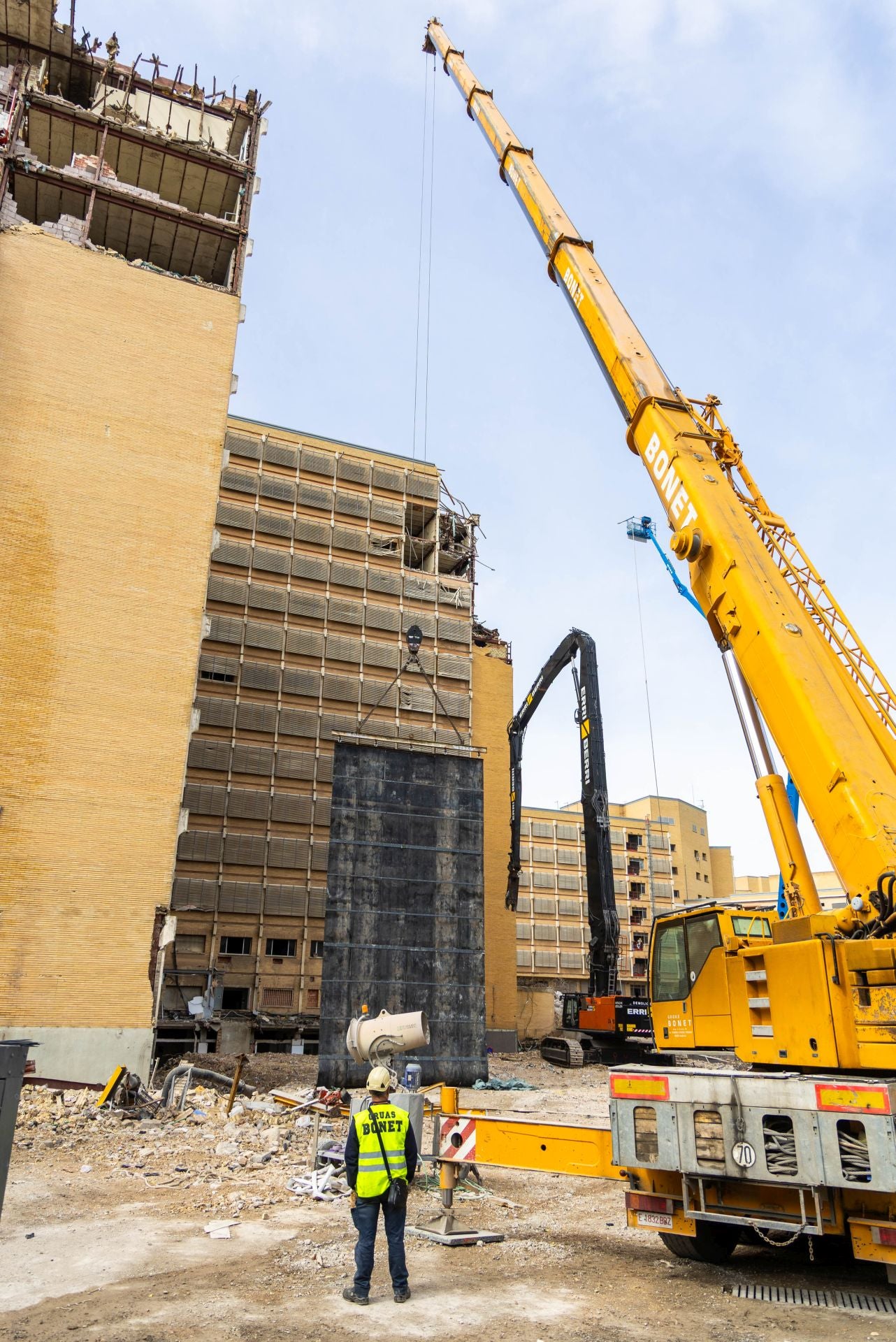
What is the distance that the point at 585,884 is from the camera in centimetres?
6397

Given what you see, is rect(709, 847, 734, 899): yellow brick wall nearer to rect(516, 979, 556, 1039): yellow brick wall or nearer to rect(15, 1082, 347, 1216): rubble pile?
rect(516, 979, 556, 1039): yellow brick wall

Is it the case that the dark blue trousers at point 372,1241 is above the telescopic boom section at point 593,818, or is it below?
below

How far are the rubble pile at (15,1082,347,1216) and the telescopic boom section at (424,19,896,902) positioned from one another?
22.5ft

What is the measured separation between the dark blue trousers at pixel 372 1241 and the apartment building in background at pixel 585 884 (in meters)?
41.6

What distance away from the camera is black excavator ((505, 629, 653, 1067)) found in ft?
77.7

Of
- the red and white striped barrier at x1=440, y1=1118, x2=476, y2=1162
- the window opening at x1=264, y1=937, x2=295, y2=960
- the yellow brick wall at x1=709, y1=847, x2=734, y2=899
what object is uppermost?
the yellow brick wall at x1=709, y1=847, x2=734, y2=899

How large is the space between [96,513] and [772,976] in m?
19.3

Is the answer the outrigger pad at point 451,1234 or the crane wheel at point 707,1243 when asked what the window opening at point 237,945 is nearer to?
the outrigger pad at point 451,1234

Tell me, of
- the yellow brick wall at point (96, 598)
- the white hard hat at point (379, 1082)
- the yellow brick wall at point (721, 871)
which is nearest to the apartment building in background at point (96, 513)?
the yellow brick wall at point (96, 598)

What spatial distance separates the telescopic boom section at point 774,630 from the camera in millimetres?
6680

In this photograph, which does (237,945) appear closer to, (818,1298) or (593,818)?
(593,818)

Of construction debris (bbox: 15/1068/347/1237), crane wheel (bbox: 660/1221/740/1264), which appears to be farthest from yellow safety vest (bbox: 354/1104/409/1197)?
construction debris (bbox: 15/1068/347/1237)

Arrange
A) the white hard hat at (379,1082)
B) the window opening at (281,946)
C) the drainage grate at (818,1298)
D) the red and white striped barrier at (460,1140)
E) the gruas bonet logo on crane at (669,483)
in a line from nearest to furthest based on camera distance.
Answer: the drainage grate at (818,1298), the white hard hat at (379,1082), the red and white striped barrier at (460,1140), the gruas bonet logo on crane at (669,483), the window opening at (281,946)

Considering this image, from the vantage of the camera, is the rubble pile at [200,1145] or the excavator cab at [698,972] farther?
the rubble pile at [200,1145]
